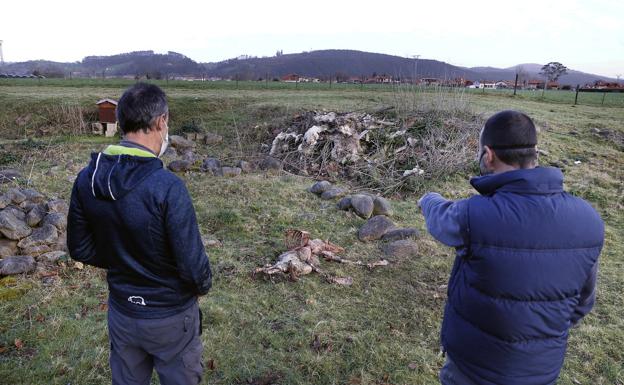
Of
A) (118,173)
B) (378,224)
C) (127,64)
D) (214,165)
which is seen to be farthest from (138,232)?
(127,64)

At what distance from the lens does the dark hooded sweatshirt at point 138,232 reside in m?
1.64

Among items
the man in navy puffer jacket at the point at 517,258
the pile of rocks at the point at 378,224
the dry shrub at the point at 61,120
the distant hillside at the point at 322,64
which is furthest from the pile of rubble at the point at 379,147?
the distant hillside at the point at 322,64

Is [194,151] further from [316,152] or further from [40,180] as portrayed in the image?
[40,180]

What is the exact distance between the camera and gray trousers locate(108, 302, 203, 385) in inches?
71.9

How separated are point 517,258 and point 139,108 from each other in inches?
62.9

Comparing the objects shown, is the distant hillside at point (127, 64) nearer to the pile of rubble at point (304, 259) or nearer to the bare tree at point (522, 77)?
the bare tree at point (522, 77)

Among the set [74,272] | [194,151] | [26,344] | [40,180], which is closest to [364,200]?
[74,272]

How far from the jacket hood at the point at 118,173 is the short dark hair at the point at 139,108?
0.44 ft

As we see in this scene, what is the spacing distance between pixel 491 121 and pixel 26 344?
3782 millimetres

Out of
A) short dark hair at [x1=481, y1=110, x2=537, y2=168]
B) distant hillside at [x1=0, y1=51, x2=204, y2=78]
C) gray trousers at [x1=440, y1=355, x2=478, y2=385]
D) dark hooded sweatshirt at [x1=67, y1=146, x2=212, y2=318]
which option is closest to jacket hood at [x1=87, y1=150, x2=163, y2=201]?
dark hooded sweatshirt at [x1=67, y1=146, x2=212, y2=318]

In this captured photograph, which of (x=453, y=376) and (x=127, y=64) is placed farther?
(x=127, y=64)

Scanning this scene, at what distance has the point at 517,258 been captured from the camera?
57.6 inches

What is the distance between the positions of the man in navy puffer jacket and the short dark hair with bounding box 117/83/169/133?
1264mm

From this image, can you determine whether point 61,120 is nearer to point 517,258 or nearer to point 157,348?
point 157,348
